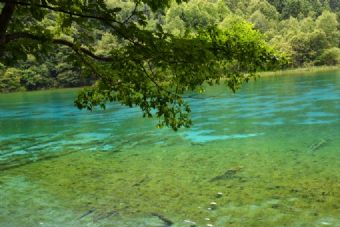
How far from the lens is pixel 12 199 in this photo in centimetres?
1477

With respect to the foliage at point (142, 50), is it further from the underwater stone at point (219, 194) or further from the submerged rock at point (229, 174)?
the submerged rock at point (229, 174)

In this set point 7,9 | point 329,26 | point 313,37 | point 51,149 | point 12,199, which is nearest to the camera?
point 7,9

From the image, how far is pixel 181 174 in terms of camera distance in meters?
16.5

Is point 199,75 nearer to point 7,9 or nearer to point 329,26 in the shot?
Answer: point 7,9

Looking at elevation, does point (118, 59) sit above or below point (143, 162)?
above

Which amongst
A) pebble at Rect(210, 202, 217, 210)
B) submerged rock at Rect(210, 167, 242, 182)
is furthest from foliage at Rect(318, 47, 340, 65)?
pebble at Rect(210, 202, 217, 210)

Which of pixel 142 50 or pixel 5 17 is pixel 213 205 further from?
pixel 5 17

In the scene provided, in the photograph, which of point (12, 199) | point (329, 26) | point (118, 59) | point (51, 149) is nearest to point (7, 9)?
point (118, 59)

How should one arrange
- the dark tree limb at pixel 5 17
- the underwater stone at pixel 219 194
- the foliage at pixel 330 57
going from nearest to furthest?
the dark tree limb at pixel 5 17
the underwater stone at pixel 219 194
the foliage at pixel 330 57

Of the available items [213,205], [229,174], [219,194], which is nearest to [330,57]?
[229,174]

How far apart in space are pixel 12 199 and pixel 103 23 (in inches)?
420

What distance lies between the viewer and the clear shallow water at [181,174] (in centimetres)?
1187

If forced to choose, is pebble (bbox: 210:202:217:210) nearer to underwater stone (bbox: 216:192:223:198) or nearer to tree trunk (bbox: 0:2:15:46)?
underwater stone (bbox: 216:192:223:198)

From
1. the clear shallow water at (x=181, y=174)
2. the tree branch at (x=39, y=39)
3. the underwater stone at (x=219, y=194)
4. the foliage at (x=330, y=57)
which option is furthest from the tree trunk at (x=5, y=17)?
the foliage at (x=330, y=57)
